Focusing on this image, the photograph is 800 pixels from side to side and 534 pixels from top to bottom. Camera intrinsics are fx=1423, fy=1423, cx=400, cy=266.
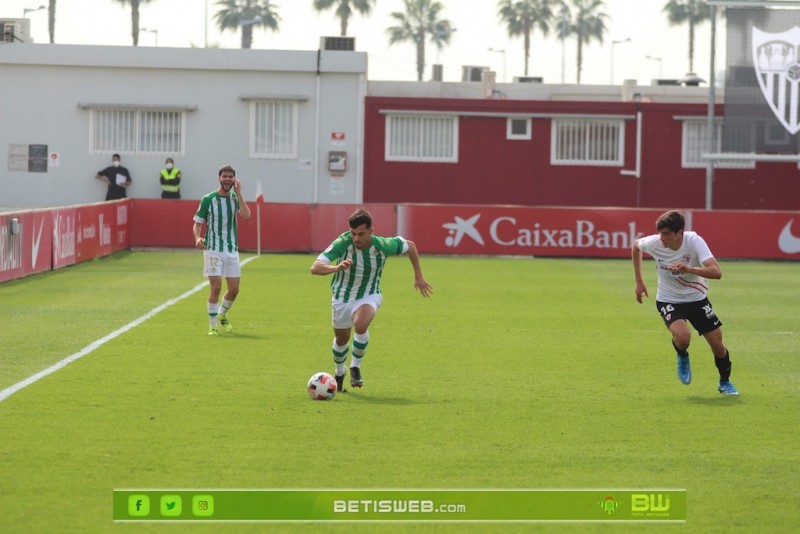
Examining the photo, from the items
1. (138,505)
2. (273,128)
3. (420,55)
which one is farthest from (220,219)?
(420,55)

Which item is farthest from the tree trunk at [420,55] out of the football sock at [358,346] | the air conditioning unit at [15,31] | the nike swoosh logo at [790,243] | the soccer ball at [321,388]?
the soccer ball at [321,388]

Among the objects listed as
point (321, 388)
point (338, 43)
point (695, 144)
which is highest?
point (338, 43)

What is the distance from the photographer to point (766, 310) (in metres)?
21.9

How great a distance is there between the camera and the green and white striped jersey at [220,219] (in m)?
17.4

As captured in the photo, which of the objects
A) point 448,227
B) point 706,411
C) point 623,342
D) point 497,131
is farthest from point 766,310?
point 497,131

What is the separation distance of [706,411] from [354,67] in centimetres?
3026

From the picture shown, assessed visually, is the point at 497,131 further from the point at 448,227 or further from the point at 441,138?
the point at 448,227

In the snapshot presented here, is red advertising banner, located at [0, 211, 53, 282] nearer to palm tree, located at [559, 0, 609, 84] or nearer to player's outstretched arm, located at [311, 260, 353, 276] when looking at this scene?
player's outstretched arm, located at [311, 260, 353, 276]

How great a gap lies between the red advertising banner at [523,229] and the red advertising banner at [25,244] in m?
9.92

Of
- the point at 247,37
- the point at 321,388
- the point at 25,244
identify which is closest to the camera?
the point at 321,388

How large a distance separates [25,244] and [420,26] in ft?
281

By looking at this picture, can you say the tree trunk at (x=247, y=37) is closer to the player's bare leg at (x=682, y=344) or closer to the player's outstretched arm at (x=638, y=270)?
the player's outstretched arm at (x=638, y=270)

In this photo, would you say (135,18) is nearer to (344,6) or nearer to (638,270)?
(344,6)

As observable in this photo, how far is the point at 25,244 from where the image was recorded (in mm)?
24875
